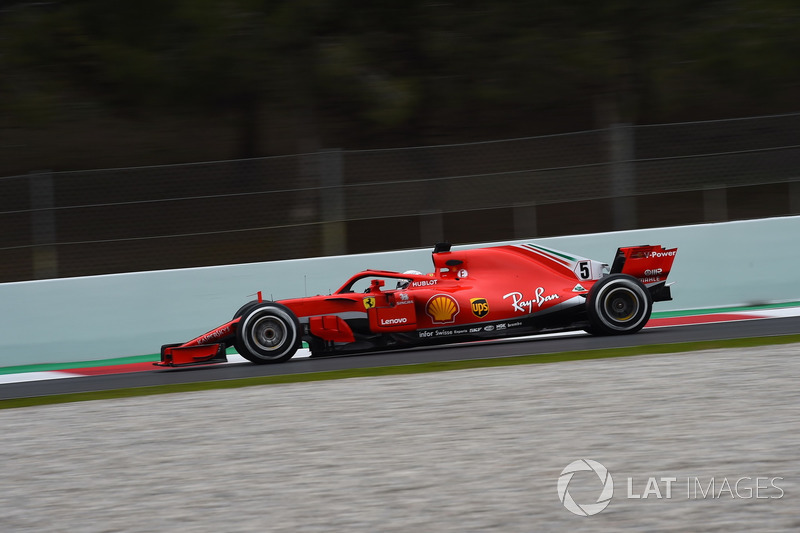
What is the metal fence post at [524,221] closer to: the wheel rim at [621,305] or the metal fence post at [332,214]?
the metal fence post at [332,214]

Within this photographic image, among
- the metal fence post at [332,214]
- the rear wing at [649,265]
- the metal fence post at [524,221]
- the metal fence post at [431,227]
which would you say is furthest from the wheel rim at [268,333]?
the metal fence post at [524,221]

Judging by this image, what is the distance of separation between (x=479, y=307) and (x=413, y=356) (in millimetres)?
706

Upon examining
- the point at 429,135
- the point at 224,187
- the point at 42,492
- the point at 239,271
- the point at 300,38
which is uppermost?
the point at 300,38

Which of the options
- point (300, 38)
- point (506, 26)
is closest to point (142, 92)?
point (300, 38)

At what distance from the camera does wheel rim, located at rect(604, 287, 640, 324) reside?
808 centimetres

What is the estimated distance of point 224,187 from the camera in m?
9.67

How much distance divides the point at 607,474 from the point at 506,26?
10.6 m

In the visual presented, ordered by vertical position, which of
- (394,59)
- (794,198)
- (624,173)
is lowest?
(794,198)

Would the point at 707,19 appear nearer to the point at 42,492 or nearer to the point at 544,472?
the point at 544,472

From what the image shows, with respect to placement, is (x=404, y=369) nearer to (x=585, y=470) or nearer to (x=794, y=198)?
(x=585, y=470)

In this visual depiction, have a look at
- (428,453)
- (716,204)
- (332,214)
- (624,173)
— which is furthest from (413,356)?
(716,204)

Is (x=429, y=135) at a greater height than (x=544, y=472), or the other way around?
(x=429, y=135)

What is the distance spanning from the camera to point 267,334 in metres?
7.90

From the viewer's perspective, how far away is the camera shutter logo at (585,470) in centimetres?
360
